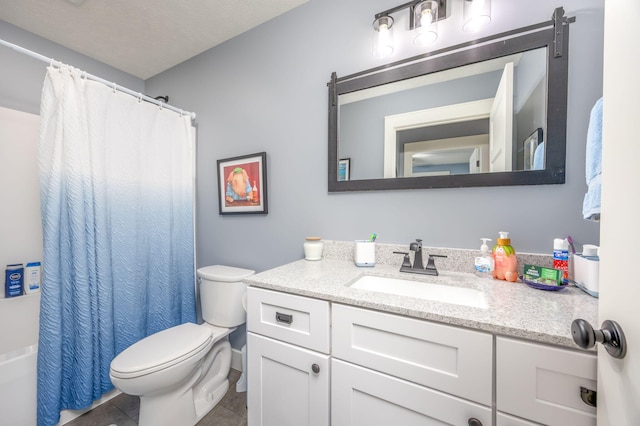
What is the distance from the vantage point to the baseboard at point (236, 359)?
1.84 meters

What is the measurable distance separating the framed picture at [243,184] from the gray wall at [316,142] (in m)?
0.06

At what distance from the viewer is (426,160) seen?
1.23 meters

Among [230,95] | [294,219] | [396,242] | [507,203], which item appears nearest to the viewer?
[507,203]

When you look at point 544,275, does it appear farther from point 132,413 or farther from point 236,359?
point 132,413

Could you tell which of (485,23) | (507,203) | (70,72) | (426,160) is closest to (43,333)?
(70,72)

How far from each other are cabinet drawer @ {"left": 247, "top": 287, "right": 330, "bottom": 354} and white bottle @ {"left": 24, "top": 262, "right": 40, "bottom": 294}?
5.53 feet

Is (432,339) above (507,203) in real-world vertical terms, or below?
below

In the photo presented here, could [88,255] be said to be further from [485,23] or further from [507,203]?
[485,23]

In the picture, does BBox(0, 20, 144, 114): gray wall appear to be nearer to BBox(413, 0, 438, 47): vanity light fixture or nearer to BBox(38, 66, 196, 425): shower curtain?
BBox(38, 66, 196, 425): shower curtain

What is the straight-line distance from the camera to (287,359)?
97cm

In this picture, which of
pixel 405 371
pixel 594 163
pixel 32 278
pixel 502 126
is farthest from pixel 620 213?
pixel 32 278

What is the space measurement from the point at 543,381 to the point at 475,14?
1390mm

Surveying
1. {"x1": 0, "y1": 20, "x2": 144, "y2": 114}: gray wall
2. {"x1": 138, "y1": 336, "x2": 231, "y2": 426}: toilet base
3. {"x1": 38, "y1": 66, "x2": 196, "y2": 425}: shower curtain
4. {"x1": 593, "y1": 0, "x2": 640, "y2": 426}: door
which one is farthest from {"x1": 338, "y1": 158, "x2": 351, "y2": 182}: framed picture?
{"x1": 0, "y1": 20, "x2": 144, "y2": 114}: gray wall

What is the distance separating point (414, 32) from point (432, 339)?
1.41 metres
